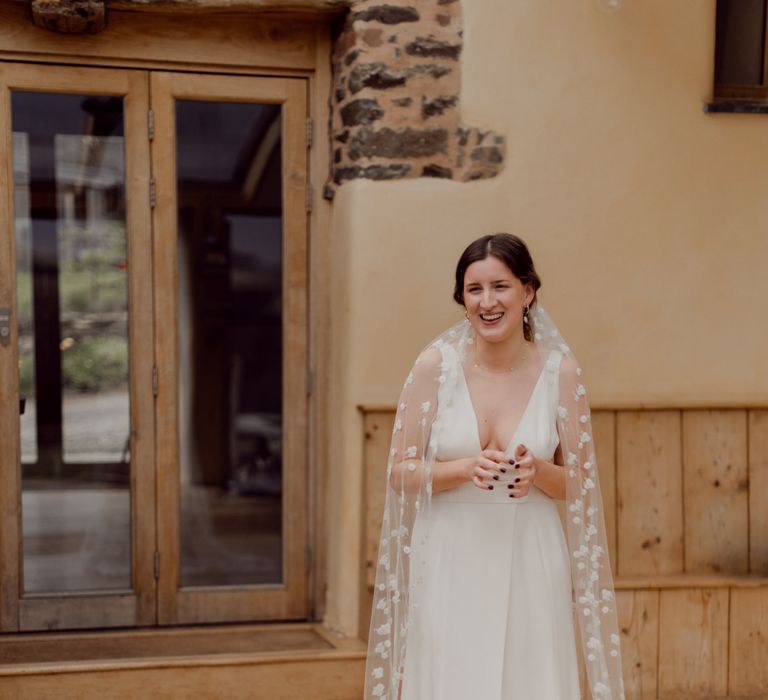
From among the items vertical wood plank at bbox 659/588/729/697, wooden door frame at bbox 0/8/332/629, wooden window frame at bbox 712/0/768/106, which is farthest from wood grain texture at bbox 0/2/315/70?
vertical wood plank at bbox 659/588/729/697

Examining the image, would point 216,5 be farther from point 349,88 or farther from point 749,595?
point 749,595

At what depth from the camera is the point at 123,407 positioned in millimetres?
4895

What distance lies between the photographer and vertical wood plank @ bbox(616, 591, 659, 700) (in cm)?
459

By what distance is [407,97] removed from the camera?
15.0 ft

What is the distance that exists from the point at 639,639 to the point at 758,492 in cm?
84

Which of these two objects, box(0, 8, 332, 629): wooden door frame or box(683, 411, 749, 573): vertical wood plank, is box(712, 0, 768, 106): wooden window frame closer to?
box(683, 411, 749, 573): vertical wood plank

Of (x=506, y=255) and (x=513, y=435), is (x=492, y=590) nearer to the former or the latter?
(x=513, y=435)

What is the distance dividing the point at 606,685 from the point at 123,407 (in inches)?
101

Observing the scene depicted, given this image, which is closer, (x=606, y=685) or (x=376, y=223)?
(x=606, y=685)

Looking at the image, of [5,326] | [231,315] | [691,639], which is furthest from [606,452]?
[5,326]

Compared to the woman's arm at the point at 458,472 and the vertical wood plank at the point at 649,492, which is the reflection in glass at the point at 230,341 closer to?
the vertical wood plank at the point at 649,492

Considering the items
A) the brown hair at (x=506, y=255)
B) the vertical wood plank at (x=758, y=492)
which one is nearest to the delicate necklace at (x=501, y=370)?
the brown hair at (x=506, y=255)

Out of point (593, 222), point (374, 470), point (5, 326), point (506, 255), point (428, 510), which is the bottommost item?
point (374, 470)

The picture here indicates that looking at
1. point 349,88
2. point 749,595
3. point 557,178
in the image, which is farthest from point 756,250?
point 349,88
